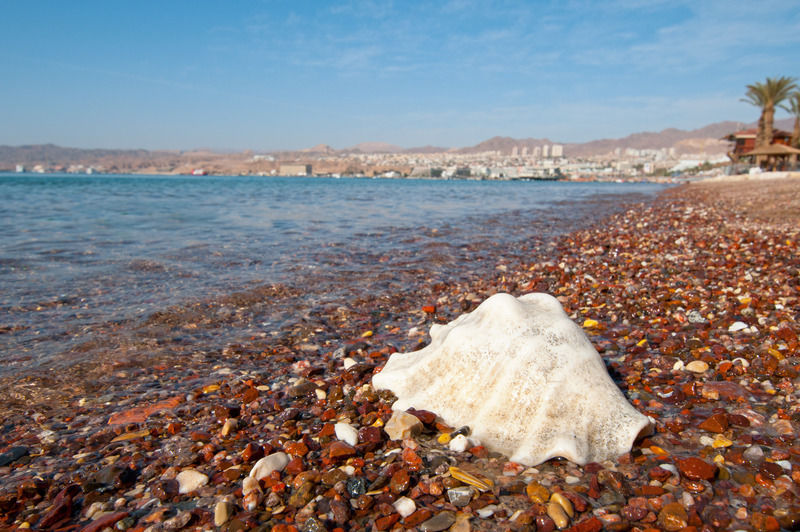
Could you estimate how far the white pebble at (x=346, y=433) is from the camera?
277 centimetres

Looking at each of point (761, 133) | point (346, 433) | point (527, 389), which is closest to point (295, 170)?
point (761, 133)

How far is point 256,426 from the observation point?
3.07 meters

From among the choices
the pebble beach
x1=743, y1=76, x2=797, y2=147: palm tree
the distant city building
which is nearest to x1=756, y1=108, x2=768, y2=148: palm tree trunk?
x1=743, y1=76, x2=797, y2=147: palm tree

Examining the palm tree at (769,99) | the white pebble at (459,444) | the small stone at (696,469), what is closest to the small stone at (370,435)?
the white pebble at (459,444)

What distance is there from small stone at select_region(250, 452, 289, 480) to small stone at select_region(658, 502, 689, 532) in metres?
1.89

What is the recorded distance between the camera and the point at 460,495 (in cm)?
225

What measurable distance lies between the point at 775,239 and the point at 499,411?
9.09m

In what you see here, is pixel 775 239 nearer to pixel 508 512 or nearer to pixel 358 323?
pixel 358 323

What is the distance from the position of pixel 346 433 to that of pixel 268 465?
0.52 metres

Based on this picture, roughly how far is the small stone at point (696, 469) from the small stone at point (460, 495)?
1.11 metres

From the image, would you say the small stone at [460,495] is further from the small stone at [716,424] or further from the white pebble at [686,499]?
the small stone at [716,424]

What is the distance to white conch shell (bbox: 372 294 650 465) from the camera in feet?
8.32

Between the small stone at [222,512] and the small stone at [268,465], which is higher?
the small stone at [268,465]

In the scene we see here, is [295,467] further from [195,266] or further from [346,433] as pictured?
[195,266]
